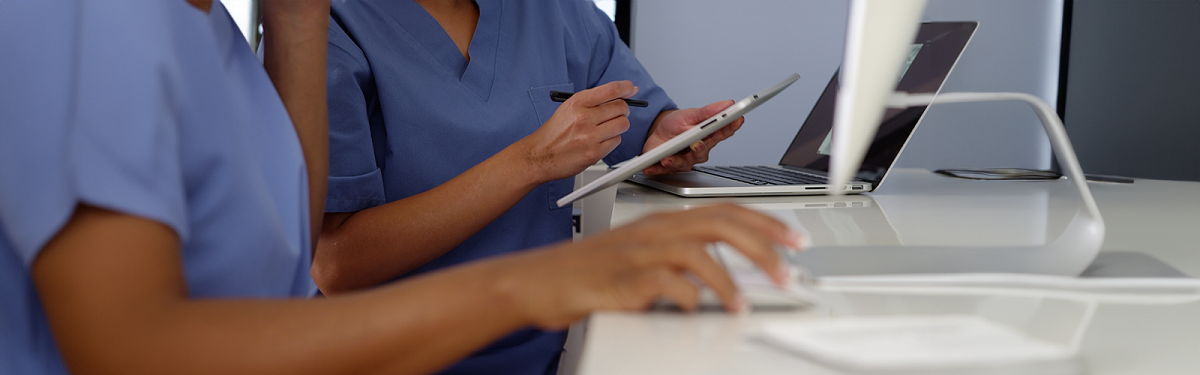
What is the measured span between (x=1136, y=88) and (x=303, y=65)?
180 cm

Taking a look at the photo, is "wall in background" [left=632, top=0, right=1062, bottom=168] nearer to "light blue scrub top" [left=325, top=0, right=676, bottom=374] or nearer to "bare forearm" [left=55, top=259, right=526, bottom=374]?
"light blue scrub top" [left=325, top=0, right=676, bottom=374]

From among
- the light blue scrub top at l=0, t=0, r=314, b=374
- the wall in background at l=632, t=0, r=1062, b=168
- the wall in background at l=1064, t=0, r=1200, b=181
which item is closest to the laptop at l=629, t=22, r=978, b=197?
the light blue scrub top at l=0, t=0, r=314, b=374

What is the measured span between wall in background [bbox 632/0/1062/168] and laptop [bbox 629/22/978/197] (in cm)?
132

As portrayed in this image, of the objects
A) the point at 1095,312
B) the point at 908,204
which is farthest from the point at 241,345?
the point at 908,204

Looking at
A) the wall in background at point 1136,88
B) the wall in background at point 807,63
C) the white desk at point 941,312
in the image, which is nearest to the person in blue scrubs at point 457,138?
the white desk at point 941,312

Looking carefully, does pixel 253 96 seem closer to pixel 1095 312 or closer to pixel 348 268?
pixel 348 268

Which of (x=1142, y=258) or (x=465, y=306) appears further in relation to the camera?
(x=1142, y=258)

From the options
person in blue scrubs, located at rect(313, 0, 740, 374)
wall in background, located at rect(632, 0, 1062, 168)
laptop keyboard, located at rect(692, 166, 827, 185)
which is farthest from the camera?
wall in background, located at rect(632, 0, 1062, 168)

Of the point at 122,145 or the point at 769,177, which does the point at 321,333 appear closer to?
the point at 122,145

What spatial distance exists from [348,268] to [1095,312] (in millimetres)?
686

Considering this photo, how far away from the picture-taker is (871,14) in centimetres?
29

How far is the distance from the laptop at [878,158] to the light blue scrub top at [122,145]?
0.50m

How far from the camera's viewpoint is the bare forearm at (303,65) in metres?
0.64

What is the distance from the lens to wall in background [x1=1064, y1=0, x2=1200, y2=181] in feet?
4.75
